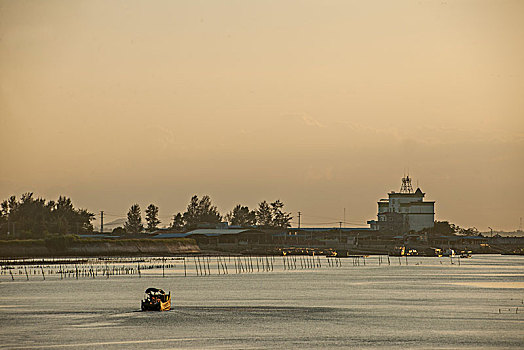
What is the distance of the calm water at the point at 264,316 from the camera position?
2566 inches

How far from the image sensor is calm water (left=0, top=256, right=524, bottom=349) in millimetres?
65188

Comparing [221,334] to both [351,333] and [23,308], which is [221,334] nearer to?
[351,333]

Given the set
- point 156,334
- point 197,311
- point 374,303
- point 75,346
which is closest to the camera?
point 75,346

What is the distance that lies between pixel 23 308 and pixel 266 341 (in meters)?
38.1

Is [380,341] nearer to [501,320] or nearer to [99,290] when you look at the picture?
[501,320]

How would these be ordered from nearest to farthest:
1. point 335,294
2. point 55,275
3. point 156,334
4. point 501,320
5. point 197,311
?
point 156,334 → point 501,320 → point 197,311 → point 335,294 → point 55,275

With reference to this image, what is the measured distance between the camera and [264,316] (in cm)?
8306

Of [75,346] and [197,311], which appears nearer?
[75,346]

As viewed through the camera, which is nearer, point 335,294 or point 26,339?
point 26,339

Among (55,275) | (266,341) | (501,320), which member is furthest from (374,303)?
(55,275)

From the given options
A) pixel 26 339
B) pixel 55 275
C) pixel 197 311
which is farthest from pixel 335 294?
pixel 55 275

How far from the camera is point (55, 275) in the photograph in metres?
157

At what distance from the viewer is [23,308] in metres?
91.5

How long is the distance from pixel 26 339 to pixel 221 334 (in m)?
15.9
